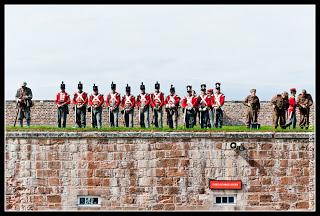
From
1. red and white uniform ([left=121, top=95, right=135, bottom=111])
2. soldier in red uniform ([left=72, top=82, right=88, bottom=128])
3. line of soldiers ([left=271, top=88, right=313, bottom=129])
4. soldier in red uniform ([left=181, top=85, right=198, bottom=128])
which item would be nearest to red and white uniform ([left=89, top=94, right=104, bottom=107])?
soldier in red uniform ([left=72, top=82, right=88, bottom=128])

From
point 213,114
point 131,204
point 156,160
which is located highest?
point 213,114

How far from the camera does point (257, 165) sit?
23984 mm

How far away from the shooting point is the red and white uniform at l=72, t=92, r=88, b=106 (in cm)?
2508

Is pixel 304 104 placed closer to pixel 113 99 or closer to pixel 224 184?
pixel 224 184

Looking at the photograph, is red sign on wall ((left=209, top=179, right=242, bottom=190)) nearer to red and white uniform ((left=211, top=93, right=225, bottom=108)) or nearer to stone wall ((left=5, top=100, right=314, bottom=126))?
red and white uniform ((left=211, top=93, right=225, bottom=108))

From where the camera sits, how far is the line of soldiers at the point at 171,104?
82.1 feet

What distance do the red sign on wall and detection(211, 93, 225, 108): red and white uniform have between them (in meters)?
2.86

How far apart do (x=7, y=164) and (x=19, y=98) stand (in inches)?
98.2

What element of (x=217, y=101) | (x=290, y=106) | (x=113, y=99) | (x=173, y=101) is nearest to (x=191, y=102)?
(x=173, y=101)

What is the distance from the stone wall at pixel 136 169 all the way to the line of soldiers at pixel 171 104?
1.36 meters

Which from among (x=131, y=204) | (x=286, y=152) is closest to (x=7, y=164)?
(x=131, y=204)
